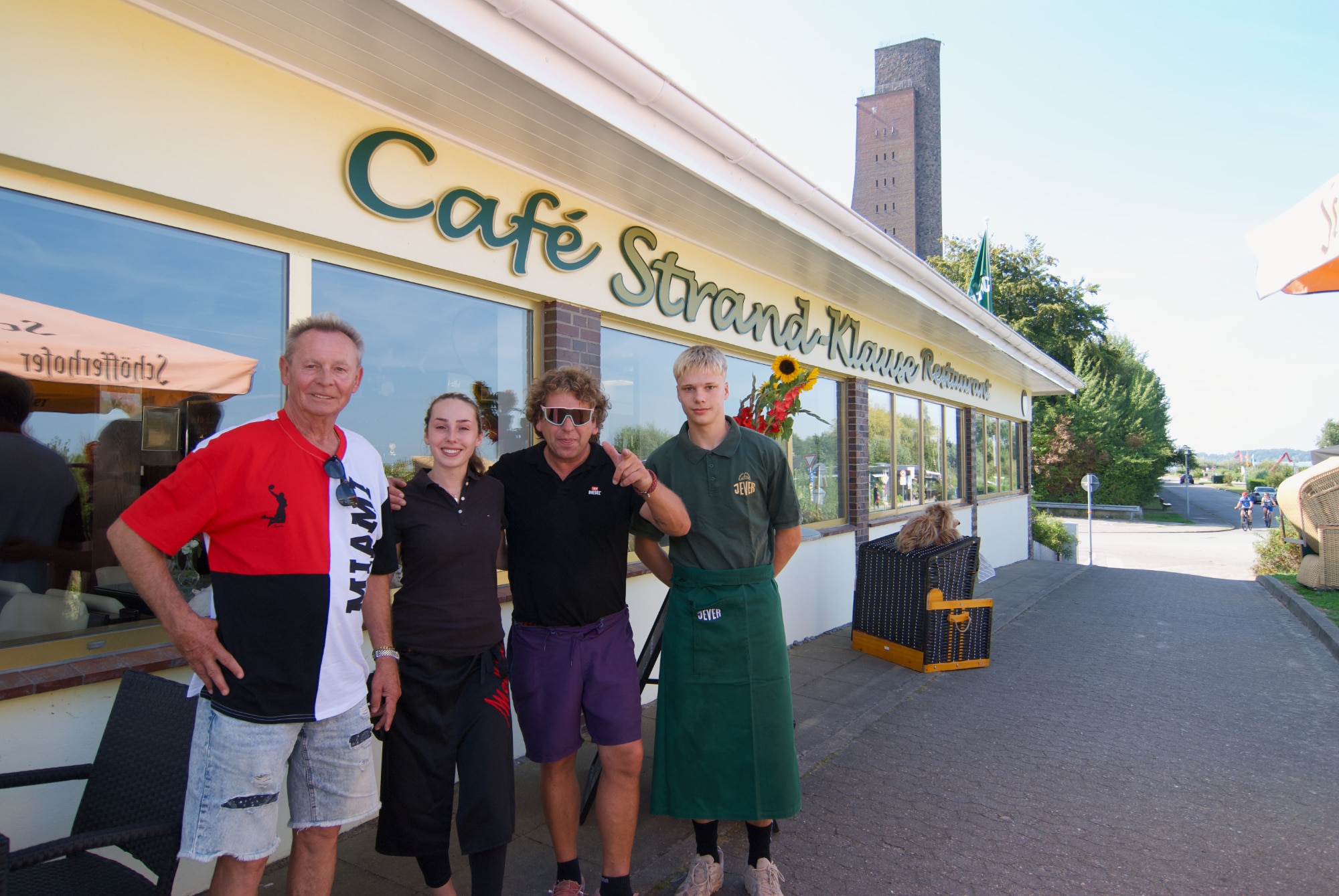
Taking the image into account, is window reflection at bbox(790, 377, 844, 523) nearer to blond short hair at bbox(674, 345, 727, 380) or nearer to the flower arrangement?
the flower arrangement

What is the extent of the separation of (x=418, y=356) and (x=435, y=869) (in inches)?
95.8

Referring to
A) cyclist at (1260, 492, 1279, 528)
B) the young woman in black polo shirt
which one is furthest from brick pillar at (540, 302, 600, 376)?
cyclist at (1260, 492, 1279, 528)

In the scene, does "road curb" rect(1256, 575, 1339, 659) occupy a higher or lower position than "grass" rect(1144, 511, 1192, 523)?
higher

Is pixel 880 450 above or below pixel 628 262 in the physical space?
below

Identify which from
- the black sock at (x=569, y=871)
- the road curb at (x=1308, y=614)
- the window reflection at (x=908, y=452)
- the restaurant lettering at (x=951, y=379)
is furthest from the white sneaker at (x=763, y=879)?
the restaurant lettering at (x=951, y=379)

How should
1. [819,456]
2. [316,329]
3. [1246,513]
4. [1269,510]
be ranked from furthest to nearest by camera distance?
[1246,513], [1269,510], [819,456], [316,329]

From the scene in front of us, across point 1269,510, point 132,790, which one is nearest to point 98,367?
point 132,790

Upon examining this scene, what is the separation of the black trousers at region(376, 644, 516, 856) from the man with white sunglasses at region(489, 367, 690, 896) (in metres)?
0.17

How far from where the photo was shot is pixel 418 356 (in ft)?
13.1

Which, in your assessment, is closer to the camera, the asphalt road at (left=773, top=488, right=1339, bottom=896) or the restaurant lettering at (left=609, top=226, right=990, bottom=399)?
the asphalt road at (left=773, top=488, right=1339, bottom=896)

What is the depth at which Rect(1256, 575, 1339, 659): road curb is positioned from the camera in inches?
294

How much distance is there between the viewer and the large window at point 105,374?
2.60m

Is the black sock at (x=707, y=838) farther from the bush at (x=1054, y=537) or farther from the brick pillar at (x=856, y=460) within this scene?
the bush at (x=1054, y=537)

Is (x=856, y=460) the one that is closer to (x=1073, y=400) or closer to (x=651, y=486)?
(x=651, y=486)
